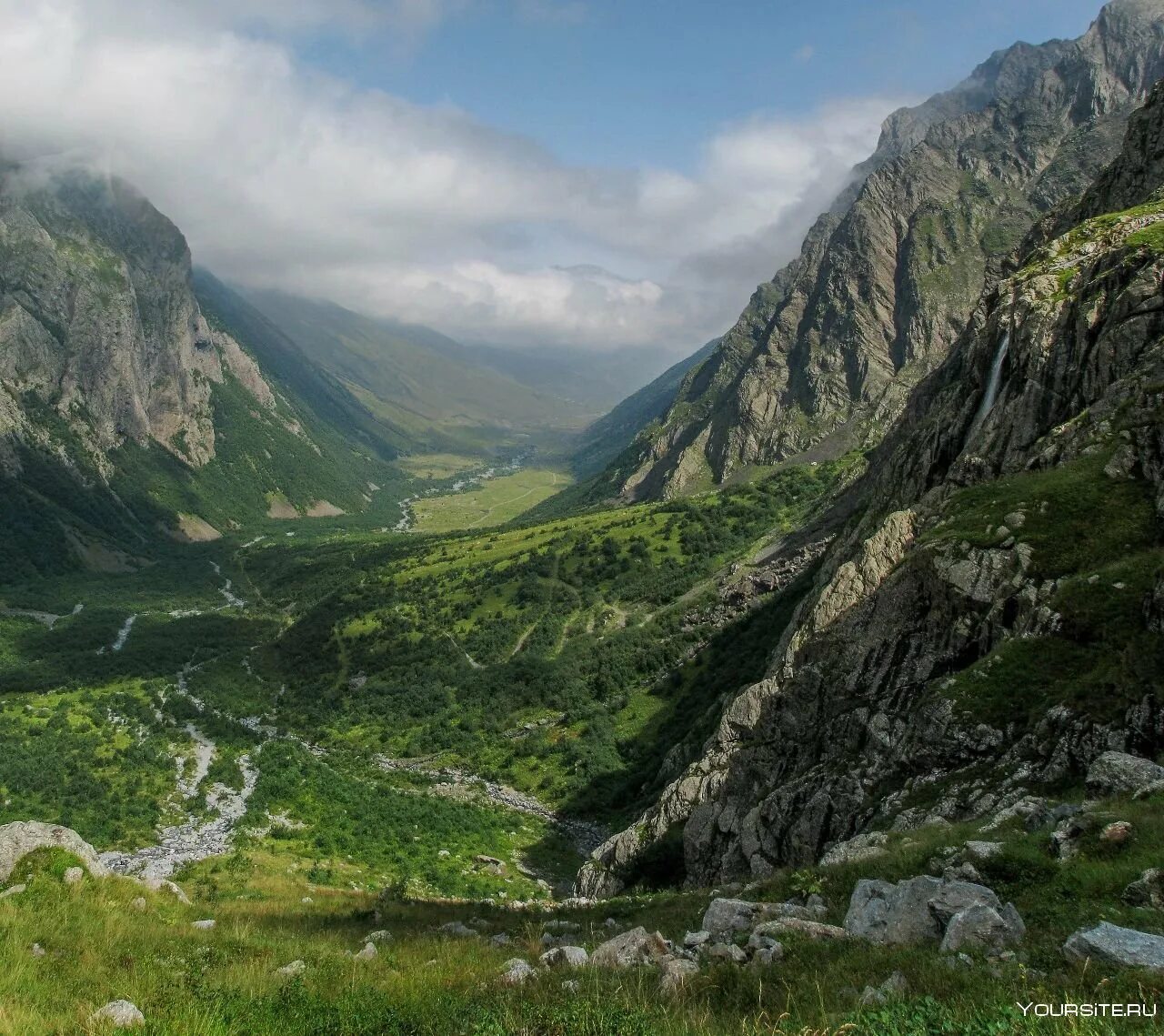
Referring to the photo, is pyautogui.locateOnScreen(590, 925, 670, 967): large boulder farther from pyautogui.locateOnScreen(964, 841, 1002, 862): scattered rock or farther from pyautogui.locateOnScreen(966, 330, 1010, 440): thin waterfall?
pyautogui.locateOnScreen(966, 330, 1010, 440): thin waterfall

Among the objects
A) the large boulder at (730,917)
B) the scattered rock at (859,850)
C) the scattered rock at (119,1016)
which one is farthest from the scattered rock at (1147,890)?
the scattered rock at (119,1016)

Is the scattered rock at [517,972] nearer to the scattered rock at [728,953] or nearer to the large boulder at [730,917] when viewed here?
the scattered rock at [728,953]

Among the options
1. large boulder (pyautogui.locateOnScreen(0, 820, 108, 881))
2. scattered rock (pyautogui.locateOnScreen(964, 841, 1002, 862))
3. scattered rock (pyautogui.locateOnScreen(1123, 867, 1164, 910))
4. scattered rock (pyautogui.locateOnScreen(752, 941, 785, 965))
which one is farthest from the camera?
large boulder (pyautogui.locateOnScreen(0, 820, 108, 881))

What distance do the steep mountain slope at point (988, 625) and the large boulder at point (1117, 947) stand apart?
41.8 feet

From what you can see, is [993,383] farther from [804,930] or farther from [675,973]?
[675,973]

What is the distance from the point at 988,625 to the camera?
92.4 feet

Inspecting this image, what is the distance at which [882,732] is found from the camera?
93.8ft

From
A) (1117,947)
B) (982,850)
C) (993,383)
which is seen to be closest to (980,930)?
(1117,947)

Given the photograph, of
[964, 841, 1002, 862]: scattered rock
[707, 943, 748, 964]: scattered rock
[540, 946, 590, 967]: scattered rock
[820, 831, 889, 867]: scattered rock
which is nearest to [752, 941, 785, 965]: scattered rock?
[707, 943, 748, 964]: scattered rock

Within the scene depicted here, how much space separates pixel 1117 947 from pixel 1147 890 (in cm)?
307

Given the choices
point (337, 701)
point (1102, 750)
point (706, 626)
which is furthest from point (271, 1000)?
point (337, 701)

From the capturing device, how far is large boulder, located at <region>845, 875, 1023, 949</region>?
33.7 feet

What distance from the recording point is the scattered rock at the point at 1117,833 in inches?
497

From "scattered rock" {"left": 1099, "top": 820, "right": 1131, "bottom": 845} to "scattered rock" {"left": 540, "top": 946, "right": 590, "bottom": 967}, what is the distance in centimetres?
Result: 963
